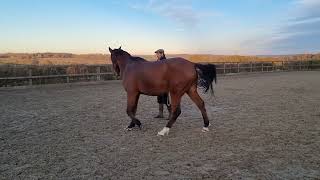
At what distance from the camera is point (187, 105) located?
Answer: 999 centimetres

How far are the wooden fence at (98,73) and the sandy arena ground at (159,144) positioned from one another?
687cm

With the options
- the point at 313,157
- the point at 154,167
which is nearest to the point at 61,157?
the point at 154,167

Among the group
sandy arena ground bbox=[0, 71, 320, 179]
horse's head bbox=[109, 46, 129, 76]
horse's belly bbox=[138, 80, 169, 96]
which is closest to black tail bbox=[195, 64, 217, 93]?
horse's belly bbox=[138, 80, 169, 96]

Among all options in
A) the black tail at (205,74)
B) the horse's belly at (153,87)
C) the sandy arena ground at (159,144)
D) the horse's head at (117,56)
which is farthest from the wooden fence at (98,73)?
the black tail at (205,74)

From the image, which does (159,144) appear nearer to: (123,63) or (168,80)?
(168,80)

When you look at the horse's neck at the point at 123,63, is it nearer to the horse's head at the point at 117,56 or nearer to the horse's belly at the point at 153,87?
the horse's head at the point at 117,56

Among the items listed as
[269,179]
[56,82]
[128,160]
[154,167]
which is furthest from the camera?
[56,82]

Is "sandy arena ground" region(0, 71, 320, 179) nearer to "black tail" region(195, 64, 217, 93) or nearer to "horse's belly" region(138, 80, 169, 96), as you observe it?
"horse's belly" region(138, 80, 169, 96)

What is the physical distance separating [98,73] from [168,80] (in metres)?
12.4

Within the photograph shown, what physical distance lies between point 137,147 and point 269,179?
6.94ft

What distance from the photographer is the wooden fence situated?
623 inches

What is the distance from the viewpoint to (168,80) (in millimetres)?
6281

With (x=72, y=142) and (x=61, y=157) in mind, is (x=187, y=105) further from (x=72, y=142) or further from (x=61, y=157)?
(x=61, y=157)

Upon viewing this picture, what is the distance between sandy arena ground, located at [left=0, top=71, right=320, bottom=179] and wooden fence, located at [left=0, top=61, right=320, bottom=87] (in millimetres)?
6873
